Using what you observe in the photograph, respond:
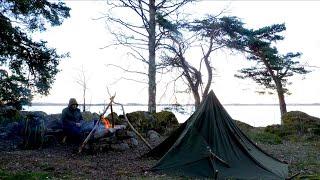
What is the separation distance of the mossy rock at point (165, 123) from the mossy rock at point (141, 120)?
36 cm

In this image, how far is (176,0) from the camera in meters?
18.1

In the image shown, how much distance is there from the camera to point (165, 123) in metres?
16.3

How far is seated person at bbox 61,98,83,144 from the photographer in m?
12.1

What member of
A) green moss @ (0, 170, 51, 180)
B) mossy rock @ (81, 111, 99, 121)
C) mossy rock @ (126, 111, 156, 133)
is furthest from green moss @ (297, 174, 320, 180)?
mossy rock @ (81, 111, 99, 121)

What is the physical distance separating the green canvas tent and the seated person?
3.77 m

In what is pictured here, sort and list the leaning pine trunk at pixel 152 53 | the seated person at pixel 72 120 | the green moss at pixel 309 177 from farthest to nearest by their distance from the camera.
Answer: the leaning pine trunk at pixel 152 53, the seated person at pixel 72 120, the green moss at pixel 309 177

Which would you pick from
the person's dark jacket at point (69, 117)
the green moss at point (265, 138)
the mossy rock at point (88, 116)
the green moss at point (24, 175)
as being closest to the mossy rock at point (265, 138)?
the green moss at point (265, 138)

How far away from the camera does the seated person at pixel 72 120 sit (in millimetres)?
12094

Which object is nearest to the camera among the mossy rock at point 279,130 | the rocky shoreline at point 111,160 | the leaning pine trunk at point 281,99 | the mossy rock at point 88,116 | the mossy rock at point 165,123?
the rocky shoreline at point 111,160

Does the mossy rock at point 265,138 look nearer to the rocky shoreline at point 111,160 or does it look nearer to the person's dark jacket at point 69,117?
the rocky shoreline at point 111,160

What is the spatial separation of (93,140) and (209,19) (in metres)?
10.6

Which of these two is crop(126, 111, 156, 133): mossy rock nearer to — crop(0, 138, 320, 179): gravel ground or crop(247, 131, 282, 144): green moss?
crop(0, 138, 320, 179): gravel ground

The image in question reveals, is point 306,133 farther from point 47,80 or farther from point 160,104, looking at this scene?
point 47,80

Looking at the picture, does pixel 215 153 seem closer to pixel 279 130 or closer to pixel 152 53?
pixel 279 130
